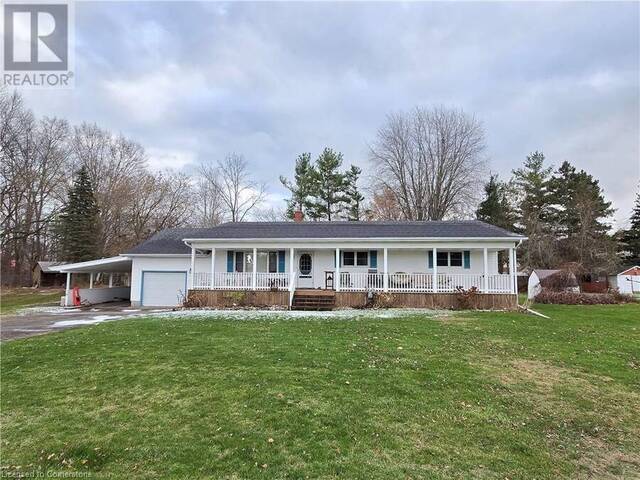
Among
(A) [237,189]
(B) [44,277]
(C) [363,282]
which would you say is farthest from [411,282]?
(B) [44,277]

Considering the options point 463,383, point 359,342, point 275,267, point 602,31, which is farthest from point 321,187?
point 463,383

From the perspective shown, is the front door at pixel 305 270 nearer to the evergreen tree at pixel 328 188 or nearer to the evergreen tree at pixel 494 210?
the evergreen tree at pixel 328 188

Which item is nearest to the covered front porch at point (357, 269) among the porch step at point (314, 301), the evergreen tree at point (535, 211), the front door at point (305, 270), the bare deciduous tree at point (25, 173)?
the front door at point (305, 270)

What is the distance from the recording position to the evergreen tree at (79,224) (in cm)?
2958

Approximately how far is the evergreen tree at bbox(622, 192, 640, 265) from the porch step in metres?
41.1

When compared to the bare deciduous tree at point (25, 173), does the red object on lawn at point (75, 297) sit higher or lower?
lower

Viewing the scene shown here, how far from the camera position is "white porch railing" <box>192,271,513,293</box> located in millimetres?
16031

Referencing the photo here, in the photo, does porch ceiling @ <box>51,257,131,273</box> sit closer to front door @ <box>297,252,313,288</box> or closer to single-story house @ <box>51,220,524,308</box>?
single-story house @ <box>51,220,524,308</box>

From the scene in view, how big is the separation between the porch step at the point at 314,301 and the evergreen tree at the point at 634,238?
4115cm

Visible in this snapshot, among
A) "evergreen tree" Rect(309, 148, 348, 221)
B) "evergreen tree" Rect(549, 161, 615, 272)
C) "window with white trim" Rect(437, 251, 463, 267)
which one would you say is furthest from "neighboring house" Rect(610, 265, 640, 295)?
"evergreen tree" Rect(309, 148, 348, 221)

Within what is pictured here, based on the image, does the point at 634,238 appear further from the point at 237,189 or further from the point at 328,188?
the point at 237,189

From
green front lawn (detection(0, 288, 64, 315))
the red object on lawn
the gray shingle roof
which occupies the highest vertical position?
the gray shingle roof

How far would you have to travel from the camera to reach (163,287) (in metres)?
19.0

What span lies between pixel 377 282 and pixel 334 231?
11.2 feet
